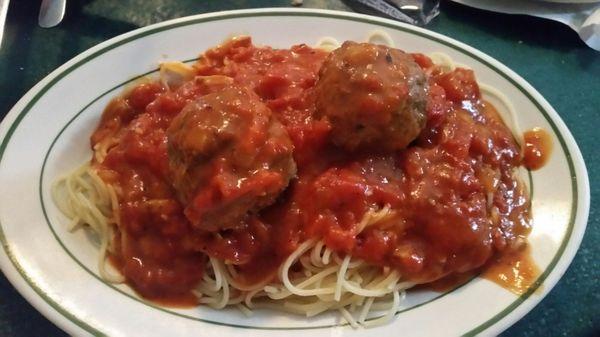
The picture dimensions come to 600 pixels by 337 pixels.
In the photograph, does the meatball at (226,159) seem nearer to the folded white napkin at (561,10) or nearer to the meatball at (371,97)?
the meatball at (371,97)

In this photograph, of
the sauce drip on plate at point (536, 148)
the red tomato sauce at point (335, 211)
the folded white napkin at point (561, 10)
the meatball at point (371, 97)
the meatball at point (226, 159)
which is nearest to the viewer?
the meatball at point (226, 159)

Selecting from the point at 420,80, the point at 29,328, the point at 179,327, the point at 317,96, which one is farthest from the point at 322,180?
the point at 29,328

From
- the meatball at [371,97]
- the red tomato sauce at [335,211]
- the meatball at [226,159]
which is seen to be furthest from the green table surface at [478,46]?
the meatball at [226,159]

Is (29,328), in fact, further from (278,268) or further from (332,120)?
(332,120)

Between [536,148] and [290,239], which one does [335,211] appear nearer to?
[290,239]

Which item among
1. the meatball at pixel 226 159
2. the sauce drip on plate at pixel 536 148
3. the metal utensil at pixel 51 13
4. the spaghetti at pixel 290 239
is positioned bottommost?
the spaghetti at pixel 290 239

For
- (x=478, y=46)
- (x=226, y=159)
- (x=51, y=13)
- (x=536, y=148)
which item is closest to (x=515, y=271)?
(x=536, y=148)
